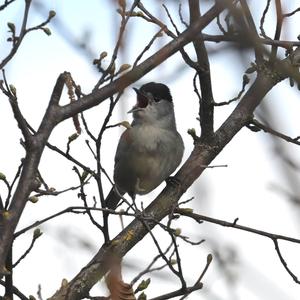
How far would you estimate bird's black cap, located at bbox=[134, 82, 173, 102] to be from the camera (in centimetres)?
716

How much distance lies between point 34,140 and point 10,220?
0.32 meters

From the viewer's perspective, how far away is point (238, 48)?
5.58 feet

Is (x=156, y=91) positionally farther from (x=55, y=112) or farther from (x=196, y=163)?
(x=55, y=112)

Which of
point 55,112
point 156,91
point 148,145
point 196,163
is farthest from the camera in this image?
point 156,91

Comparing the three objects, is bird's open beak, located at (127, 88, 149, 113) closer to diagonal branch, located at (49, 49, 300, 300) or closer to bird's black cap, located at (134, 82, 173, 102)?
bird's black cap, located at (134, 82, 173, 102)

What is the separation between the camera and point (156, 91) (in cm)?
730

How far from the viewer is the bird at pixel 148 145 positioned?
6.96 m

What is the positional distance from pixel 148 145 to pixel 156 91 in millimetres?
639

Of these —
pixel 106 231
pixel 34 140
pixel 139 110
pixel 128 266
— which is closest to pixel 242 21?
pixel 34 140

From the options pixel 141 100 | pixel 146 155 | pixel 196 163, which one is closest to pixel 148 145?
pixel 146 155

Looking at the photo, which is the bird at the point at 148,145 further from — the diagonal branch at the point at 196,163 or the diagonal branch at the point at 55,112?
the diagonal branch at the point at 55,112

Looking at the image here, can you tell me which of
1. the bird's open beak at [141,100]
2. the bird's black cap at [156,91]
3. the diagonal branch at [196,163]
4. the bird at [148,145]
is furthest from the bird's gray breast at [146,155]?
the diagonal branch at [196,163]

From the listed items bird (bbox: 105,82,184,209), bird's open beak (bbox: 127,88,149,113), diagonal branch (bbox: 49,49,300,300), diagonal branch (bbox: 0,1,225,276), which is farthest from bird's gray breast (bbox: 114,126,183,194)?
diagonal branch (bbox: 0,1,225,276)

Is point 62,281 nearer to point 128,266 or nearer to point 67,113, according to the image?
point 128,266
